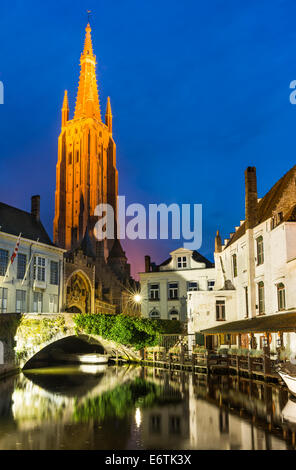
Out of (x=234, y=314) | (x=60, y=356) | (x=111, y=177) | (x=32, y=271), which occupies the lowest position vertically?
(x=60, y=356)

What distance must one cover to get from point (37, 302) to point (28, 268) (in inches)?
145

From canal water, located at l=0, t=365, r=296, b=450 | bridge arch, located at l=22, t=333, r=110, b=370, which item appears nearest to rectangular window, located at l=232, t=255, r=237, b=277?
canal water, located at l=0, t=365, r=296, b=450

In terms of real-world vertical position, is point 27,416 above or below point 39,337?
below

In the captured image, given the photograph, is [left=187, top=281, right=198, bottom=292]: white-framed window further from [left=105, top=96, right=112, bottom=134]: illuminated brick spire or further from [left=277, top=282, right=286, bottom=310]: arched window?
[left=105, top=96, right=112, bottom=134]: illuminated brick spire

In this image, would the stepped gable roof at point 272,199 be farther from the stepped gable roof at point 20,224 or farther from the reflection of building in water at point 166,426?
the stepped gable roof at point 20,224

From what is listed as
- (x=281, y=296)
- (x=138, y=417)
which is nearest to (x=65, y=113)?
(x=281, y=296)

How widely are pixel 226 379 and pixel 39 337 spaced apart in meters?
15.7

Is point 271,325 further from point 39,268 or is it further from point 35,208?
point 35,208

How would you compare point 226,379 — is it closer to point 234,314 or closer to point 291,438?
point 234,314

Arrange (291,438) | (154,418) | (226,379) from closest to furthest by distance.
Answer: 1. (291,438)
2. (154,418)
3. (226,379)
